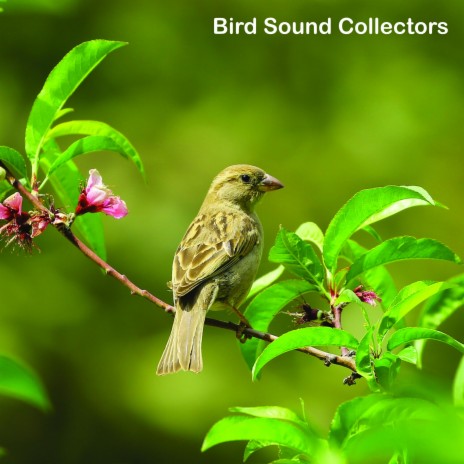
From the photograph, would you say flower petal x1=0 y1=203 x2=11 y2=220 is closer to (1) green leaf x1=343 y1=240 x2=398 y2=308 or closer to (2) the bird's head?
(1) green leaf x1=343 y1=240 x2=398 y2=308

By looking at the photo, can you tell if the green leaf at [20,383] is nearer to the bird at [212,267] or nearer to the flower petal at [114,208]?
the flower petal at [114,208]

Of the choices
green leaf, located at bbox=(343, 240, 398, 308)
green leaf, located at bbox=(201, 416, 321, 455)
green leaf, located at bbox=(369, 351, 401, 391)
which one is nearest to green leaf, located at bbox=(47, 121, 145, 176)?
green leaf, located at bbox=(343, 240, 398, 308)

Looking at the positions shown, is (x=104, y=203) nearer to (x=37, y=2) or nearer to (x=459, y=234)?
(x=37, y=2)

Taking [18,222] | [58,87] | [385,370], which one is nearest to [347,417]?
[385,370]

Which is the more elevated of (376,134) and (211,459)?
(376,134)

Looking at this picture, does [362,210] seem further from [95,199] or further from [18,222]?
[18,222]

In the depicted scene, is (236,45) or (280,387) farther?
(236,45)

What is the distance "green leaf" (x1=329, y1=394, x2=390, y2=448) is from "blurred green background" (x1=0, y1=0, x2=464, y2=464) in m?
4.09

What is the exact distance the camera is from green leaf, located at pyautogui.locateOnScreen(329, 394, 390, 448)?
1.47 metres

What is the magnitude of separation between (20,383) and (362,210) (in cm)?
115

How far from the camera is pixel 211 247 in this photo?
3.56 m

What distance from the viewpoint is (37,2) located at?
12.6 ft

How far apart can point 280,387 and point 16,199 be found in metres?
4.05

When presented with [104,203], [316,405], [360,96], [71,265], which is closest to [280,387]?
[316,405]
